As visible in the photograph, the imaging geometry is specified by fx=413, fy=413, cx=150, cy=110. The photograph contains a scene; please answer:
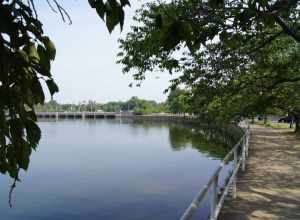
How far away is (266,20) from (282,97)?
13.4 m

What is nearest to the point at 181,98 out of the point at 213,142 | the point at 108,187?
the point at 108,187

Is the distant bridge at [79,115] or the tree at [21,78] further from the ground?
the tree at [21,78]

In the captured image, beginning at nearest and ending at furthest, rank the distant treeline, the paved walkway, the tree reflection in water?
the paved walkway → the tree reflection in water → the distant treeline

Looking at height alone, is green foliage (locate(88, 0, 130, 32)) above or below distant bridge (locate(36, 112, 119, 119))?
above

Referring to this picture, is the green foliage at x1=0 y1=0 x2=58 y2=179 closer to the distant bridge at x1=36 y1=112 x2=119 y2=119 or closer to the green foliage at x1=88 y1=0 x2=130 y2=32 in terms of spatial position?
the green foliage at x1=88 y1=0 x2=130 y2=32

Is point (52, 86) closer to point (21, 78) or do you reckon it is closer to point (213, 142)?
point (21, 78)

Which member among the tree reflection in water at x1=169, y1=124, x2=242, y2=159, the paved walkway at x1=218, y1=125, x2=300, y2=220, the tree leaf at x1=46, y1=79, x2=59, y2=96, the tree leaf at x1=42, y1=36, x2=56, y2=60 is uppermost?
the tree leaf at x1=42, y1=36, x2=56, y2=60

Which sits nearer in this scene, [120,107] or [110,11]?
[110,11]

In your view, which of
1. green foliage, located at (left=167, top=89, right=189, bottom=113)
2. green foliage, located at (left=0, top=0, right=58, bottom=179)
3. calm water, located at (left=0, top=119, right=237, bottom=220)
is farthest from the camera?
calm water, located at (left=0, top=119, right=237, bottom=220)

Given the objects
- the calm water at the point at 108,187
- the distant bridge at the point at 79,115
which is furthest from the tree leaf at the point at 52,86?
the distant bridge at the point at 79,115

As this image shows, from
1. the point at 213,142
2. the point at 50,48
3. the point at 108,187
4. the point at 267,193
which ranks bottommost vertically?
the point at 108,187

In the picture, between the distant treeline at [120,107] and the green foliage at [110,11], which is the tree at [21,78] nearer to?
the green foliage at [110,11]

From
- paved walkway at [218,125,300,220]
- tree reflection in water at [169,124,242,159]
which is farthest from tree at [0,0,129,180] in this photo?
tree reflection in water at [169,124,242,159]

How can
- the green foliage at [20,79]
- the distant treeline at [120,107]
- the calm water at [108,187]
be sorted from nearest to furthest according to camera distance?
the green foliage at [20,79] < the calm water at [108,187] < the distant treeline at [120,107]
